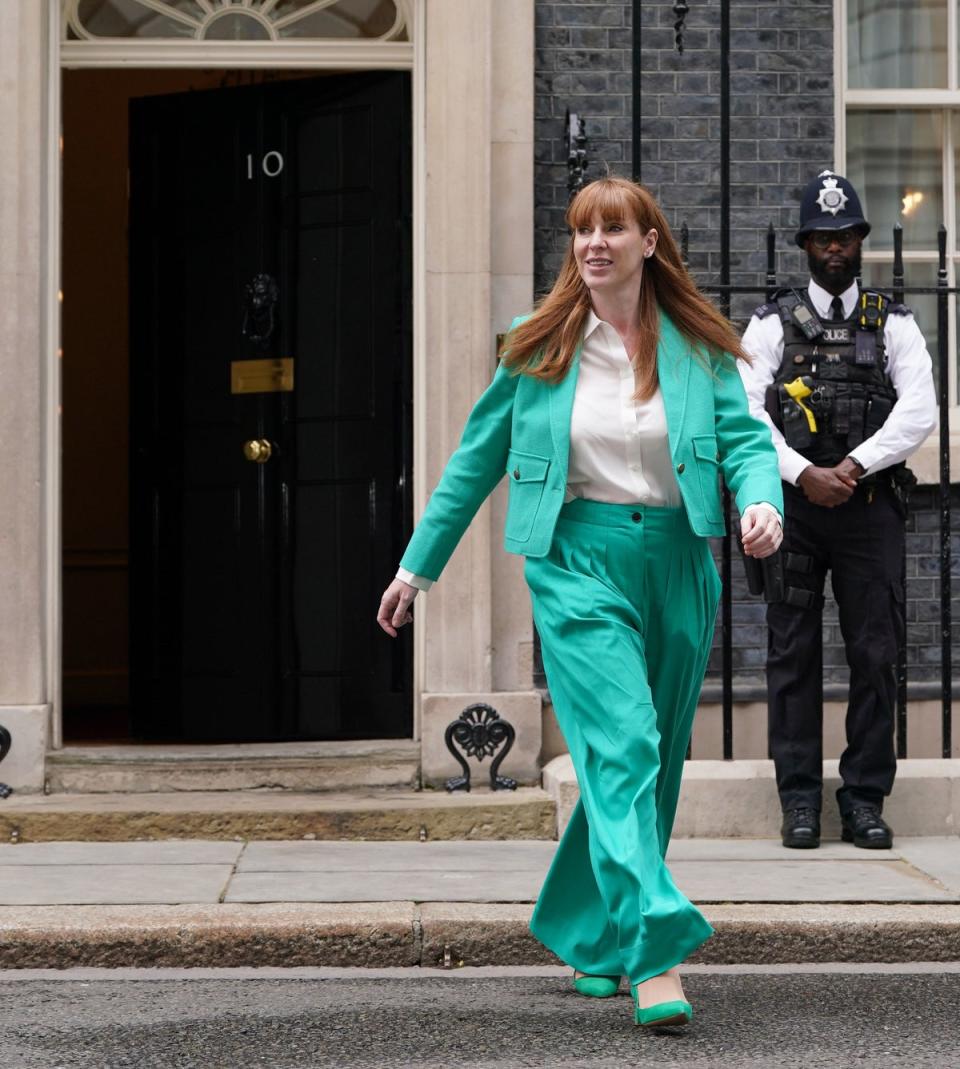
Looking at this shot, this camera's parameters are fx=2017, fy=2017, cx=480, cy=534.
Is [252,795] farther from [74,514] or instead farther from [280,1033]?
[74,514]

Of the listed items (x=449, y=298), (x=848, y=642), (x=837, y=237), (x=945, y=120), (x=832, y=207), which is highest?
(x=945, y=120)

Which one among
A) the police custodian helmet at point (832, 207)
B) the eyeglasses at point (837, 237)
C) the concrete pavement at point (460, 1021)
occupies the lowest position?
the concrete pavement at point (460, 1021)

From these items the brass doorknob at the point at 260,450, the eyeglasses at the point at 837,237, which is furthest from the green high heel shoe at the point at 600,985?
the brass doorknob at the point at 260,450

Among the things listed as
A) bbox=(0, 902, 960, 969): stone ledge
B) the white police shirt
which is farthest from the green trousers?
the white police shirt

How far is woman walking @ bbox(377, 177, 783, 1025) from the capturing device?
471 centimetres

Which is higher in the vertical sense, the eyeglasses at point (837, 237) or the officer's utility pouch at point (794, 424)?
the eyeglasses at point (837, 237)

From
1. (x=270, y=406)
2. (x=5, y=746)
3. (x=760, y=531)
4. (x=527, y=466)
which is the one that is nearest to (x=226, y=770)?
(x=5, y=746)

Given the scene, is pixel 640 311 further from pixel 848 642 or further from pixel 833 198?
pixel 848 642

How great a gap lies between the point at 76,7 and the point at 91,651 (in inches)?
167

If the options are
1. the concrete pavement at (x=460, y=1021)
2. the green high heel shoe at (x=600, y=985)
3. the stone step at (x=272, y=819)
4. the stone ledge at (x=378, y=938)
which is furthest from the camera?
the stone step at (x=272, y=819)

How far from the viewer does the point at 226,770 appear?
7.60 m

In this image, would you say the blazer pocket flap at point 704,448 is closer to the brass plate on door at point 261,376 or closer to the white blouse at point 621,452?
the white blouse at point 621,452

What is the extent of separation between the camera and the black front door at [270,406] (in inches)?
320

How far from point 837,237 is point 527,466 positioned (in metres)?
2.34
